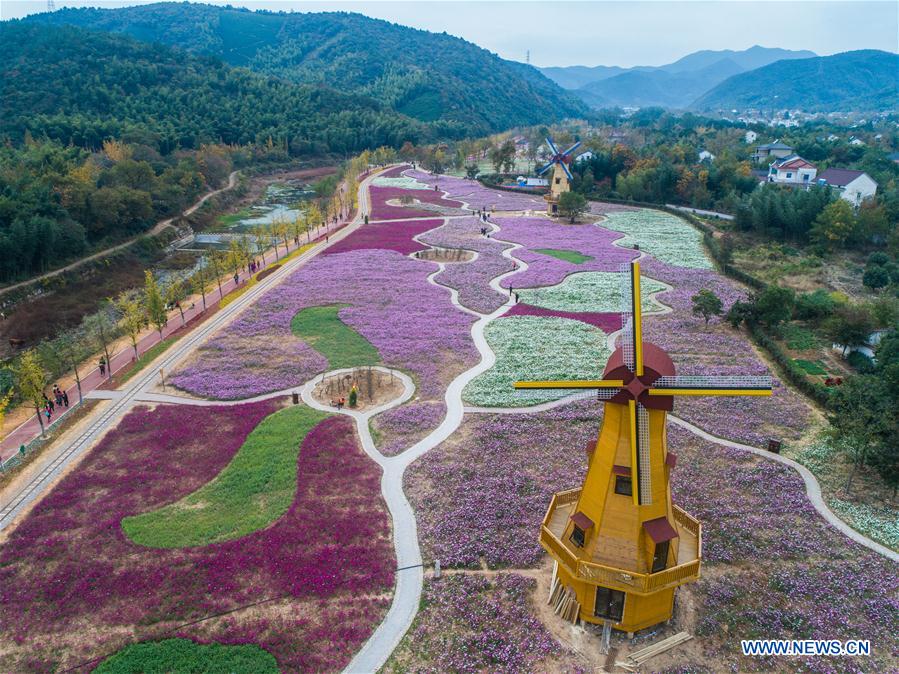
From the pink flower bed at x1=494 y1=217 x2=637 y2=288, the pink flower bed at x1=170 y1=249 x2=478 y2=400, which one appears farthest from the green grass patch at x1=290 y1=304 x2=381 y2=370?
the pink flower bed at x1=494 y1=217 x2=637 y2=288

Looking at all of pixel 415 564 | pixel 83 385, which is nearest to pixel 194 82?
pixel 83 385

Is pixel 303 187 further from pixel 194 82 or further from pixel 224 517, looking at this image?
pixel 224 517

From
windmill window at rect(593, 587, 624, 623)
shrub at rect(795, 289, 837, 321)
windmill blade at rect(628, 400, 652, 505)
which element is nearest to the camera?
windmill blade at rect(628, 400, 652, 505)

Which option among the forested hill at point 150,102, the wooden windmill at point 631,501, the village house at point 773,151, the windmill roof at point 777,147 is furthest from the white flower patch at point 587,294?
the forested hill at point 150,102

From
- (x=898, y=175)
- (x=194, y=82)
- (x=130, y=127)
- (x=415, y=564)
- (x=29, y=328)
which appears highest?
(x=194, y=82)

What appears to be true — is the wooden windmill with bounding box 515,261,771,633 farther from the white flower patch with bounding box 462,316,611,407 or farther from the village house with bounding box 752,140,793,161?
the village house with bounding box 752,140,793,161

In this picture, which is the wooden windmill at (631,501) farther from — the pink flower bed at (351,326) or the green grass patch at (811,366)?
the green grass patch at (811,366)

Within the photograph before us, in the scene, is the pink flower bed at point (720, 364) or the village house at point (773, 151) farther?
the village house at point (773, 151)
